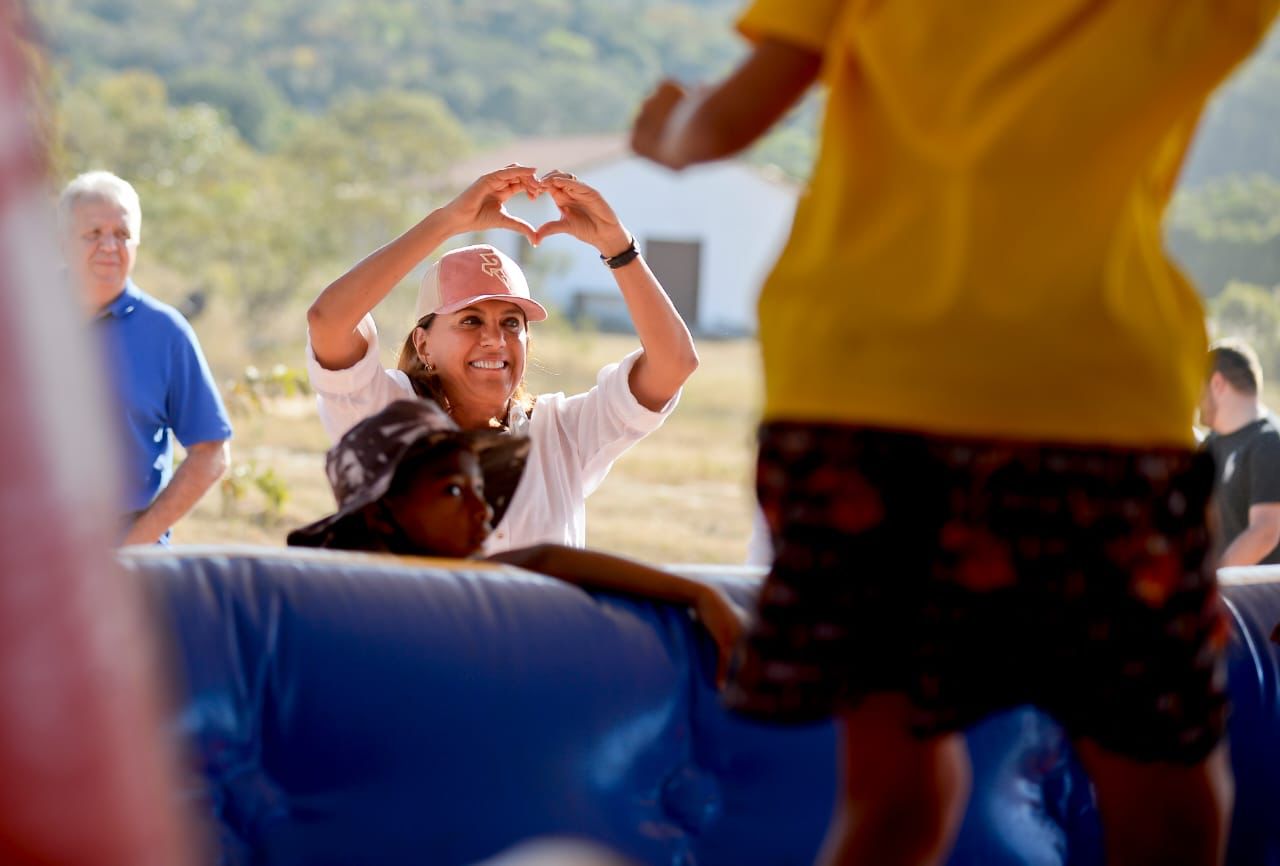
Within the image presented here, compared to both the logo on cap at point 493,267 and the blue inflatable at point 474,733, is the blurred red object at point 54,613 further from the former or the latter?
the logo on cap at point 493,267

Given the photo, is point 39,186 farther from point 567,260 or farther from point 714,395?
point 567,260

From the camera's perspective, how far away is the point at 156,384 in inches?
146

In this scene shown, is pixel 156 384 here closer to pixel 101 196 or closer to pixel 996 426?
pixel 101 196

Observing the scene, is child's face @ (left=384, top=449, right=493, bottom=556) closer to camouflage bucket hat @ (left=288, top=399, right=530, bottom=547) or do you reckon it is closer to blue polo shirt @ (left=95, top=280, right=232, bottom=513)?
camouflage bucket hat @ (left=288, top=399, right=530, bottom=547)

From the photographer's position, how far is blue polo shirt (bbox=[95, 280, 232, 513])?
369 centimetres

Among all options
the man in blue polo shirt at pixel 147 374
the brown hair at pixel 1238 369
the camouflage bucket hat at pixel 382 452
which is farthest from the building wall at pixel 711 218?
the camouflage bucket hat at pixel 382 452

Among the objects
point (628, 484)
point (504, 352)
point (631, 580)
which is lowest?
point (628, 484)

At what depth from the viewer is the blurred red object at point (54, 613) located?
0.46 m

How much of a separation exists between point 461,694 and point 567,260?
17.3 m

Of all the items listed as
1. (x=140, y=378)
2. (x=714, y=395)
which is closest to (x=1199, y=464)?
(x=140, y=378)

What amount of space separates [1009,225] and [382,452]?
4.21 feet

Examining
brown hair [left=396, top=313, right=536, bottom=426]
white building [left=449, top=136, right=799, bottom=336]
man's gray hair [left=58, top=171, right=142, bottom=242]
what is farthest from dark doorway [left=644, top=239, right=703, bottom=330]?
brown hair [left=396, top=313, right=536, bottom=426]

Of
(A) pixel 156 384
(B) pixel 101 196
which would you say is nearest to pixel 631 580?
(A) pixel 156 384

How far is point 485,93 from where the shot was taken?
4491 cm
